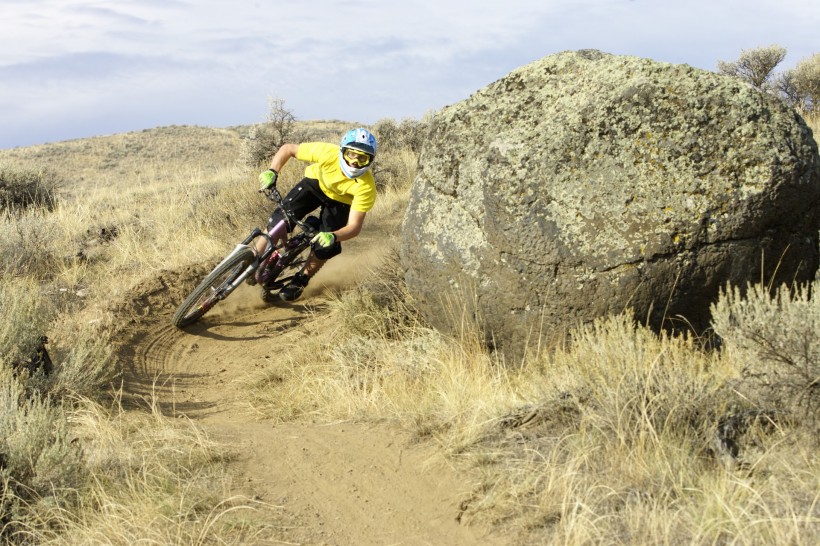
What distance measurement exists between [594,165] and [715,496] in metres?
2.63

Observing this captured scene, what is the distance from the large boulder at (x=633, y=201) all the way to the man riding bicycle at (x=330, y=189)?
6.94ft

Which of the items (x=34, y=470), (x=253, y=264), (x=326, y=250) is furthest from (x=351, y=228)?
(x=34, y=470)

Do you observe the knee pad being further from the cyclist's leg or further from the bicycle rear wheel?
the bicycle rear wheel

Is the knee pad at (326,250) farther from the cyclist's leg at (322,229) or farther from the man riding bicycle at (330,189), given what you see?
the cyclist's leg at (322,229)

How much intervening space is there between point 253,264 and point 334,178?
1.18 m

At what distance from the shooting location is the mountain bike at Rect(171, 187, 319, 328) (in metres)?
8.05

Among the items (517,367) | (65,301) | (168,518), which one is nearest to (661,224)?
(517,367)

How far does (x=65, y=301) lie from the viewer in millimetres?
9523

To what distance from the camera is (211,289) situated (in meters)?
8.32

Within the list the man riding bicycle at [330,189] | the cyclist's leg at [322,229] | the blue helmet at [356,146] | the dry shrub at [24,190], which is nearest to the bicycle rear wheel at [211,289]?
the man riding bicycle at [330,189]

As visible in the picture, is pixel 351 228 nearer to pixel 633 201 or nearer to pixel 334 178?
pixel 334 178

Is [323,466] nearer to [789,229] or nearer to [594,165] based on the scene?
[594,165]

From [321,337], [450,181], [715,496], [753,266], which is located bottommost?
[321,337]

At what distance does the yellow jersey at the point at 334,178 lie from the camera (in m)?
8.17
